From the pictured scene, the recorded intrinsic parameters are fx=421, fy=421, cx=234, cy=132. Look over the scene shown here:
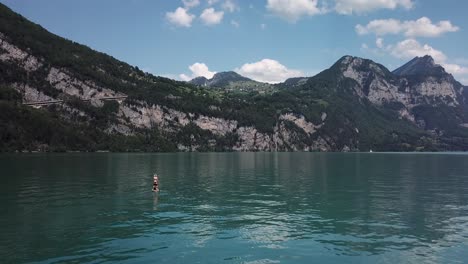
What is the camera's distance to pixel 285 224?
38.0 m

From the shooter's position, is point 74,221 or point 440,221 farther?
point 440,221

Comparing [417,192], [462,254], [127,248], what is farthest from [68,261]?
[417,192]

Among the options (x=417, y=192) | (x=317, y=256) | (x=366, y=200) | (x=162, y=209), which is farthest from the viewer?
(x=417, y=192)

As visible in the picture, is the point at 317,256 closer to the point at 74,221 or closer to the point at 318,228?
the point at 318,228

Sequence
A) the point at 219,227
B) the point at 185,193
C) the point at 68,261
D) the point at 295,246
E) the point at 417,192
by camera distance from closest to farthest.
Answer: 1. the point at 68,261
2. the point at 295,246
3. the point at 219,227
4. the point at 185,193
5. the point at 417,192

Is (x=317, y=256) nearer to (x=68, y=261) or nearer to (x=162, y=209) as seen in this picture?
(x=68, y=261)

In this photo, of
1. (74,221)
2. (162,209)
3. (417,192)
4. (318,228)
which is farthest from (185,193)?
(417,192)

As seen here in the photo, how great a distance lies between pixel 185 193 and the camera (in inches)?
2367

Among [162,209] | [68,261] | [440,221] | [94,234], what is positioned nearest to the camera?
[68,261]

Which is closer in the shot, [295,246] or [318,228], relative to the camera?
[295,246]

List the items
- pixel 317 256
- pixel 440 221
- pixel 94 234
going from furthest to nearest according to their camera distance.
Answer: pixel 440 221, pixel 94 234, pixel 317 256

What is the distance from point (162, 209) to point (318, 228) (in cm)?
1781

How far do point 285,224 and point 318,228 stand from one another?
306 centimetres

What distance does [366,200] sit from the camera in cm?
5572
